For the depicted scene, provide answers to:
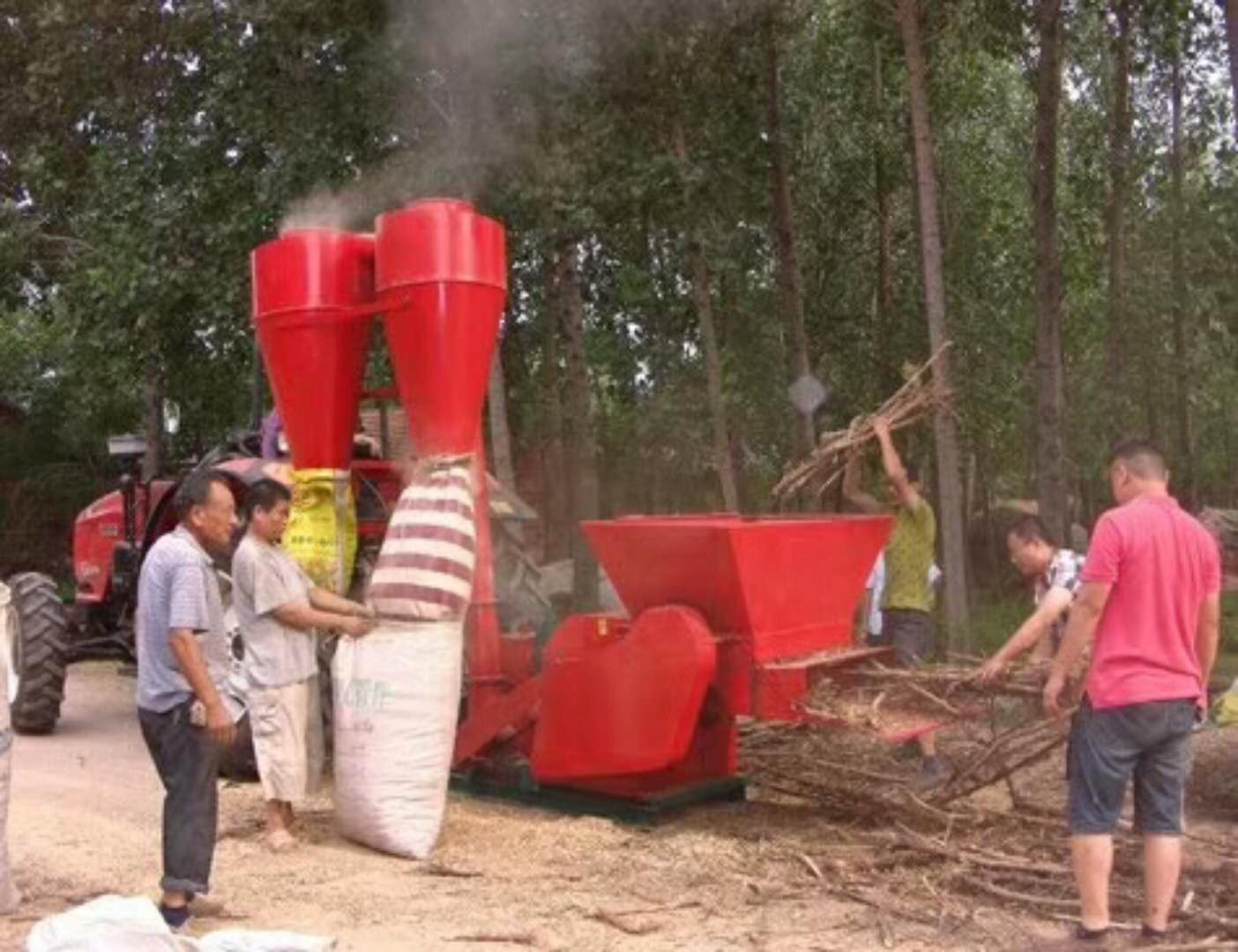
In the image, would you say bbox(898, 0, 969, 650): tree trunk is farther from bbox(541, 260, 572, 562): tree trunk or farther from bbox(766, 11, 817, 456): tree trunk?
bbox(541, 260, 572, 562): tree trunk

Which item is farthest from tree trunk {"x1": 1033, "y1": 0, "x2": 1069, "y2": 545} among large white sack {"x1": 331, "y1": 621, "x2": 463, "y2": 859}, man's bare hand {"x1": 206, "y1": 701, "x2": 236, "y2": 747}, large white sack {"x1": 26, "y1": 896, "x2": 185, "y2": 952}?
large white sack {"x1": 26, "y1": 896, "x2": 185, "y2": 952}

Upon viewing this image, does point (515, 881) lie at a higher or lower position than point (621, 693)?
lower

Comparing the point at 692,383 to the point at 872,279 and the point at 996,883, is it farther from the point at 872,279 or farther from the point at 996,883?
the point at 996,883

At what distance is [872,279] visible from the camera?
826 inches

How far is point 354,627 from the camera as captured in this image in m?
6.31

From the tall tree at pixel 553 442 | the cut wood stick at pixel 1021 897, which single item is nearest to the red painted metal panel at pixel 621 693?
the cut wood stick at pixel 1021 897

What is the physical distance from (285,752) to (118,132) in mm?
9758

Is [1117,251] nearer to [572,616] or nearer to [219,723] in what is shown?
[572,616]

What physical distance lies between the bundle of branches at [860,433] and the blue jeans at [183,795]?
2.82 meters

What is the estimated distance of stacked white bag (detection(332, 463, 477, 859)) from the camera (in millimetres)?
6152

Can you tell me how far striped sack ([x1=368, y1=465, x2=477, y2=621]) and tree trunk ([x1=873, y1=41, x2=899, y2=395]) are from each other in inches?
491

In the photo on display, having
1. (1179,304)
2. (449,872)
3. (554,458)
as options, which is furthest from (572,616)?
(1179,304)

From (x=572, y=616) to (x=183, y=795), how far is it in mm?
2221

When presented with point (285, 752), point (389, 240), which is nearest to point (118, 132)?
point (389, 240)
